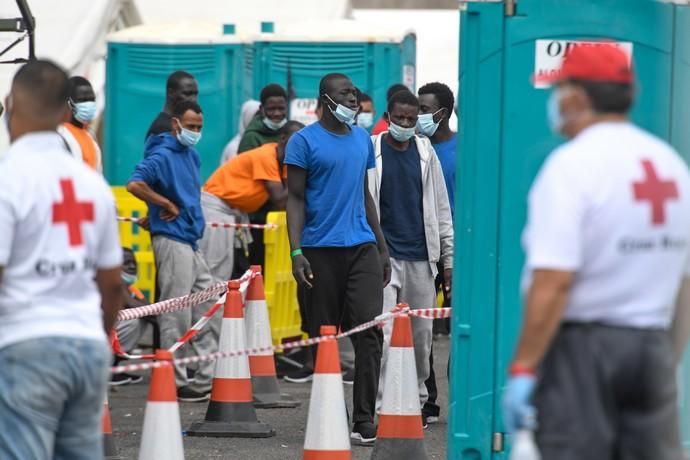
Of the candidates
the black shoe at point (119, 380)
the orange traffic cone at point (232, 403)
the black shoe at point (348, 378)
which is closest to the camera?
the orange traffic cone at point (232, 403)

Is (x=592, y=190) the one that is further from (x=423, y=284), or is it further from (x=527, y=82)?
(x=423, y=284)

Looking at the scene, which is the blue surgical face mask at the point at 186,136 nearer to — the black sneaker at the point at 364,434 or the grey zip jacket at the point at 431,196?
the grey zip jacket at the point at 431,196

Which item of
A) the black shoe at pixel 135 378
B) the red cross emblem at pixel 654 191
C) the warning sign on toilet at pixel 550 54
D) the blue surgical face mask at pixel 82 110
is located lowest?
the black shoe at pixel 135 378

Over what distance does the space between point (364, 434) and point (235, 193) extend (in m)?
3.75

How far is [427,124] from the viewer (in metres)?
11.0

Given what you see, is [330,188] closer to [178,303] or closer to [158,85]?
[178,303]

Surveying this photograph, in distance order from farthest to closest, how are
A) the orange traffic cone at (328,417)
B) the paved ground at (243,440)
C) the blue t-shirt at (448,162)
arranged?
the blue t-shirt at (448,162) → the paved ground at (243,440) → the orange traffic cone at (328,417)

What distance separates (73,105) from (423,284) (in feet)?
8.16

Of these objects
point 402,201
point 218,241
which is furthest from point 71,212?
point 218,241

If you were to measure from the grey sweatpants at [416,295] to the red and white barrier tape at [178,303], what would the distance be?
0.97m

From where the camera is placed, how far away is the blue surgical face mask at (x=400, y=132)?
32.9 ft

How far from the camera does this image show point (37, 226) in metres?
5.55

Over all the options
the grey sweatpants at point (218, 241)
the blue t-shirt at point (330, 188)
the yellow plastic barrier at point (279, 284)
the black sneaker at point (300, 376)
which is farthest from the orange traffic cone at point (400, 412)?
the yellow plastic barrier at point (279, 284)

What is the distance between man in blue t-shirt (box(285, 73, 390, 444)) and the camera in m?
9.46
